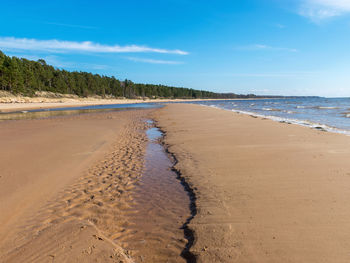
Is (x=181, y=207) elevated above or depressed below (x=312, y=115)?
below

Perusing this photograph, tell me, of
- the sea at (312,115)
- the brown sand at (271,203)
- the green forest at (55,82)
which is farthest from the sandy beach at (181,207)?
the green forest at (55,82)

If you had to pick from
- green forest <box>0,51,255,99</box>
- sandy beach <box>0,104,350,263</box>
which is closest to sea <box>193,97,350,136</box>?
sandy beach <box>0,104,350,263</box>

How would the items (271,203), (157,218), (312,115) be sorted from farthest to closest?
(312,115) → (271,203) → (157,218)

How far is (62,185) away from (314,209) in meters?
5.48

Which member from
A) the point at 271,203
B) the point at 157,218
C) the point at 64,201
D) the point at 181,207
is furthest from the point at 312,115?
the point at 64,201

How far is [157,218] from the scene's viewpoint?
371 cm

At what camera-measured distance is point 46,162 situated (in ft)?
22.5

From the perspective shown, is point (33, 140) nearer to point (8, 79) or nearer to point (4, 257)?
point (4, 257)

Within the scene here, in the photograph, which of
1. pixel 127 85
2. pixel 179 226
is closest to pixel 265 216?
pixel 179 226

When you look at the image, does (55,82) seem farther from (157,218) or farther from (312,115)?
(157,218)

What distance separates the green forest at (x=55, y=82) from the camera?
59.1 meters

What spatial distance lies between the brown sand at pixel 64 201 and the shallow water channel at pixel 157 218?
216 mm

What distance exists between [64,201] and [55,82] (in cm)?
9473

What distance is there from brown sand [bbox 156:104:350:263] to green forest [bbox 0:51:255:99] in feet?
234
